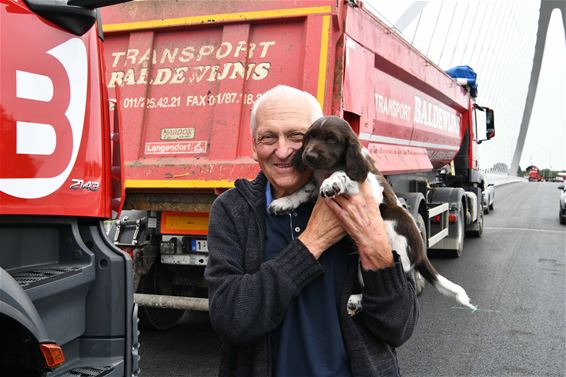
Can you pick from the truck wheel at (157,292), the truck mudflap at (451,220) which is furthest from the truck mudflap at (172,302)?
the truck mudflap at (451,220)

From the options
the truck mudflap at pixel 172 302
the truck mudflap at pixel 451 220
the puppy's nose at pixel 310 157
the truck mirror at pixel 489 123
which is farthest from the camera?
the truck mirror at pixel 489 123

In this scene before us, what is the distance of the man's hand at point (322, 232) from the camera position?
1.71 m

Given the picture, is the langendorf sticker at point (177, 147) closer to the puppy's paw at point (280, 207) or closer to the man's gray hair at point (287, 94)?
the man's gray hair at point (287, 94)

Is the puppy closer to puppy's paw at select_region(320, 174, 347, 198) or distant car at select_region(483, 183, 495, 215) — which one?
puppy's paw at select_region(320, 174, 347, 198)

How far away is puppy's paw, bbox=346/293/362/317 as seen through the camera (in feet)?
5.55

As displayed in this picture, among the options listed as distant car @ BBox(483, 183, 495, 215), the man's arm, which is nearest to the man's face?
the man's arm

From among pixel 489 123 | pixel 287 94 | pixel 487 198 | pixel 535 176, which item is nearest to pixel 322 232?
pixel 287 94

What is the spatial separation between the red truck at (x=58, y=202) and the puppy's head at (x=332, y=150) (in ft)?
3.76

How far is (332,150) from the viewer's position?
1.84 metres

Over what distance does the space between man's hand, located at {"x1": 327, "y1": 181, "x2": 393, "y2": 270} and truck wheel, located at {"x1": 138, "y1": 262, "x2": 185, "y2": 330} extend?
355 cm

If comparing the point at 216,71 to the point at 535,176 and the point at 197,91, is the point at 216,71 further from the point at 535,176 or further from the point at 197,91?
the point at 535,176

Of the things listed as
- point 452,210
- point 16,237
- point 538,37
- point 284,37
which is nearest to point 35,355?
point 16,237

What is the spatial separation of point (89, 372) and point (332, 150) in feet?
5.04

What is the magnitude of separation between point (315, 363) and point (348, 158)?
696 millimetres
